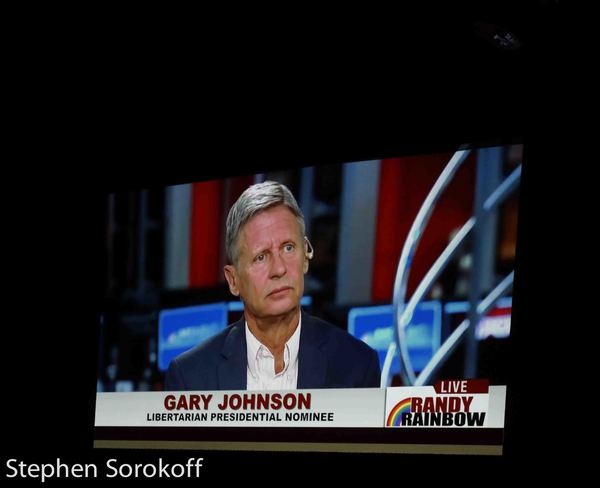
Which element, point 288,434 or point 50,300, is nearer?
point 288,434

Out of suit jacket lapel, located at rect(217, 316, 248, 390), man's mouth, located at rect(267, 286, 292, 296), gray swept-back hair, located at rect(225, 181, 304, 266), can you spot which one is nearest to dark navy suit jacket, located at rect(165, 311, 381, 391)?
suit jacket lapel, located at rect(217, 316, 248, 390)

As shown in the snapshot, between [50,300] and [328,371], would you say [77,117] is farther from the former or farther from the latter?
[328,371]

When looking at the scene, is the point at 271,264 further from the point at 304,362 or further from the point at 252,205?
the point at 304,362

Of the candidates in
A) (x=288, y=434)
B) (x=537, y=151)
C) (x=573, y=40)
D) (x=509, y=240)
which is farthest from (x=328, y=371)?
(x=573, y=40)

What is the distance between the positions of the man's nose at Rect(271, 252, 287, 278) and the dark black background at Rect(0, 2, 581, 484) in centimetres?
34

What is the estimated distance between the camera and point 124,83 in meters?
4.07

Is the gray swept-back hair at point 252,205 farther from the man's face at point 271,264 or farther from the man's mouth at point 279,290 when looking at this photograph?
the man's mouth at point 279,290

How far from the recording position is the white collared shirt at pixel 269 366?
135 inches

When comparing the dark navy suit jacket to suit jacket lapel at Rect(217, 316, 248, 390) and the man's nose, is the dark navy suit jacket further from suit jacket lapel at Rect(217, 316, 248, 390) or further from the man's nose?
the man's nose

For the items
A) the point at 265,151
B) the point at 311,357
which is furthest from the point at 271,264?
the point at 265,151

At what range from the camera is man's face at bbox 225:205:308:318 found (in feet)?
11.3

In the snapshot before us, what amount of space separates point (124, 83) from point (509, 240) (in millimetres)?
1747

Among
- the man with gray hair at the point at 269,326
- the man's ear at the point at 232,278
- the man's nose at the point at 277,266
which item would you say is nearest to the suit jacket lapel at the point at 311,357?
the man with gray hair at the point at 269,326

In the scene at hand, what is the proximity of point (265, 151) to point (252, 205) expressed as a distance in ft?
1.28
